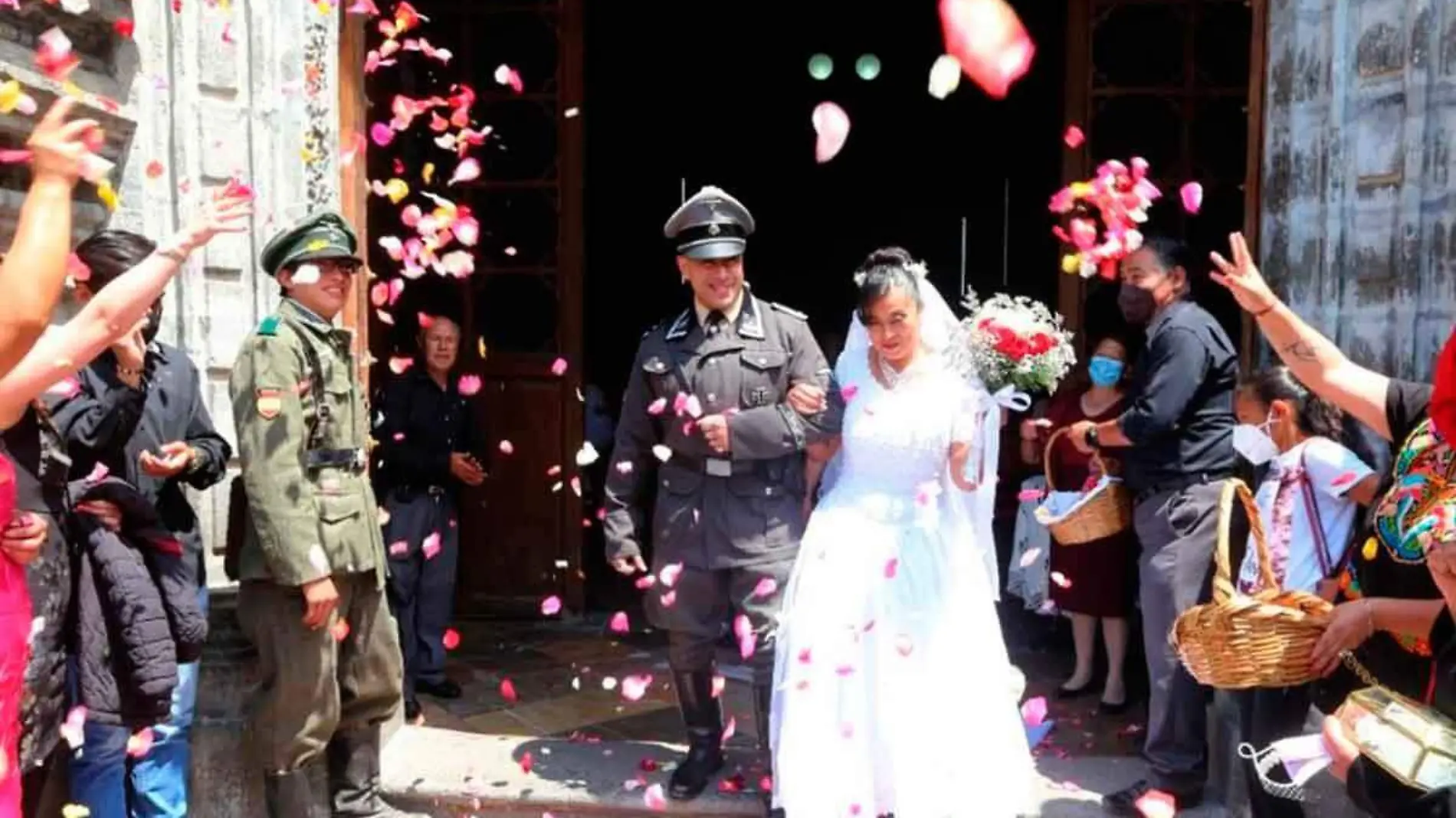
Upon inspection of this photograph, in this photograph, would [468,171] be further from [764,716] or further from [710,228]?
[764,716]

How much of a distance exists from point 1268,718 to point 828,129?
7652 mm

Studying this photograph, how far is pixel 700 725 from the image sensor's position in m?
4.64

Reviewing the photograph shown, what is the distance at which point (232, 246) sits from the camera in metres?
4.73

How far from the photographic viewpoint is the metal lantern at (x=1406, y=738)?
2.17m

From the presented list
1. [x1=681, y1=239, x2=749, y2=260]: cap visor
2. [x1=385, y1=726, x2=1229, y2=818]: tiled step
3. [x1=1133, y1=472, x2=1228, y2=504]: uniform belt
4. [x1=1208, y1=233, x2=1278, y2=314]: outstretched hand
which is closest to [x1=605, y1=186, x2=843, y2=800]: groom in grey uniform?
[x1=681, y1=239, x2=749, y2=260]: cap visor

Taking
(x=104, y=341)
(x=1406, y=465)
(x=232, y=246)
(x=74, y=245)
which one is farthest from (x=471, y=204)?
(x=1406, y=465)

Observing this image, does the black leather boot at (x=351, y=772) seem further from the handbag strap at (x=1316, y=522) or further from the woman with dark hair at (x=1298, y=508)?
the handbag strap at (x=1316, y=522)

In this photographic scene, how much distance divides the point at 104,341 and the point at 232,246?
6.94ft

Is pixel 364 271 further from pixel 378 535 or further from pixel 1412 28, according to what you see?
pixel 1412 28

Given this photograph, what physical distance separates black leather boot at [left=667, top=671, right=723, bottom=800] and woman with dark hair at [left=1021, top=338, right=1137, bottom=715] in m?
1.59

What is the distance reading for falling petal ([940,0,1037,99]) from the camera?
720cm

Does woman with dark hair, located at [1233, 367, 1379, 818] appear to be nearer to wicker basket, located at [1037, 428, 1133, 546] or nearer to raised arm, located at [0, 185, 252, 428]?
wicker basket, located at [1037, 428, 1133, 546]

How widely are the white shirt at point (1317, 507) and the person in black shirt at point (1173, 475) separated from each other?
17.7 inches

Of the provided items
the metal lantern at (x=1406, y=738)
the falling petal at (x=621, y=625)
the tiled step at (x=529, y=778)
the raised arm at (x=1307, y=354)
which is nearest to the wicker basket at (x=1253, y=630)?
the raised arm at (x=1307, y=354)
